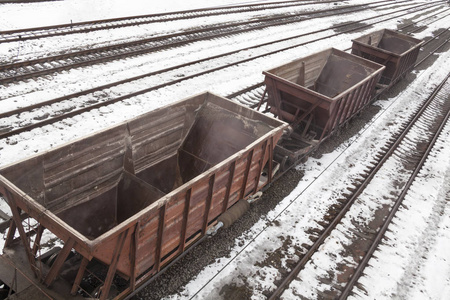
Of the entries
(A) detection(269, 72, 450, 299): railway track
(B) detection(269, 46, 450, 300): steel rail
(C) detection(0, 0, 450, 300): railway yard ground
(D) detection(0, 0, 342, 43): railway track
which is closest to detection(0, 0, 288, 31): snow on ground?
(C) detection(0, 0, 450, 300): railway yard ground

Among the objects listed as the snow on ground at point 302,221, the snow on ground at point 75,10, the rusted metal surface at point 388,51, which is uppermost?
the rusted metal surface at point 388,51

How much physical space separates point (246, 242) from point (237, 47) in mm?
12698

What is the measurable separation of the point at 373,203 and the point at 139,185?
19.7 ft

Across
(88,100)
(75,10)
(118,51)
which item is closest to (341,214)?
(88,100)

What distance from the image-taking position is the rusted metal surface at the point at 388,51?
14.5 m

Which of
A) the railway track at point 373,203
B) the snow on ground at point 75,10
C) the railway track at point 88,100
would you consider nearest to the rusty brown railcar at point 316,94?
the railway track at point 373,203

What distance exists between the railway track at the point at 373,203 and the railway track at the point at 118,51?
412 inches

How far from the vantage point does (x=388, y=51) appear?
607 inches

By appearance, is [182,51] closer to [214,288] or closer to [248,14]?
[248,14]

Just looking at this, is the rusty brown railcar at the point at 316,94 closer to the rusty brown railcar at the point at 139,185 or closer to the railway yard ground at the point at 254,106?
the railway yard ground at the point at 254,106

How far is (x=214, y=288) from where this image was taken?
647 cm

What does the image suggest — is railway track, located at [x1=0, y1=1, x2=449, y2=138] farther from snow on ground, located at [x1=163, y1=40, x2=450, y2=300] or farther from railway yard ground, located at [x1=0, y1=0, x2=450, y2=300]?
snow on ground, located at [x1=163, y1=40, x2=450, y2=300]

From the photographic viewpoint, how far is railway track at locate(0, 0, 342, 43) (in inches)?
591

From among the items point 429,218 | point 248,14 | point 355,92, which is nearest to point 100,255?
point 429,218
